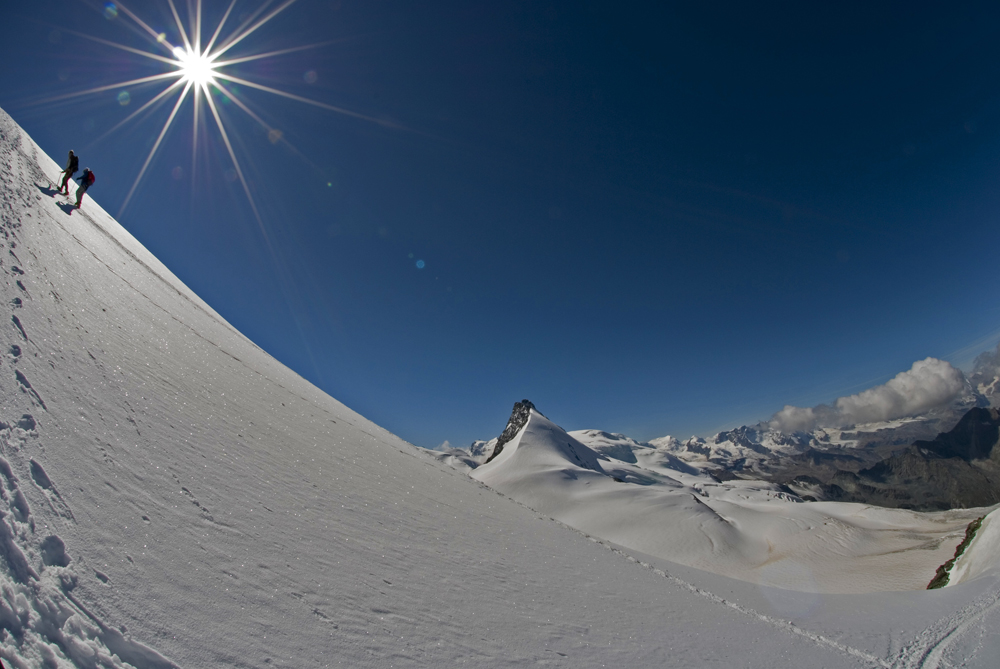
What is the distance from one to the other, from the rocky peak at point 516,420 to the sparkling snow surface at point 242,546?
63284mm

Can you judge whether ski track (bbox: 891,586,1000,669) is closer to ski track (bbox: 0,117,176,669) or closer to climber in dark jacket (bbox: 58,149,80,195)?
ski track (bbox: 0,117,176,669)

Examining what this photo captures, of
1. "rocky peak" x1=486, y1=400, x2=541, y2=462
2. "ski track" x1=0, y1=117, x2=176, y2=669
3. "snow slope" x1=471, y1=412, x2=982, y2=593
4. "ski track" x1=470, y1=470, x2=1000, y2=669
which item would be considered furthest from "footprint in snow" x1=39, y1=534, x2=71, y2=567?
"rocky peak" x1=486, y1=400, x2=541, y2=462

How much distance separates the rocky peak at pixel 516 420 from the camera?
76400mm

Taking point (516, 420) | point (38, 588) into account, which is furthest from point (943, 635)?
point (516, 420)

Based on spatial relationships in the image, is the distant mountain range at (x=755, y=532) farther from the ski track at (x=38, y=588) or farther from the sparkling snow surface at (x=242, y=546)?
the ski track at (x=38, y=588)

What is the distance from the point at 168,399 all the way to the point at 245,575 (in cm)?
449

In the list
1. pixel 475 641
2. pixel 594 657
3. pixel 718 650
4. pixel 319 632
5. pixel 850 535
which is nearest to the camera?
pixel 319 632

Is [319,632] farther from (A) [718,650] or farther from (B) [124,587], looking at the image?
(A) [718,650]

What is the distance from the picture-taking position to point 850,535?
35156 mm

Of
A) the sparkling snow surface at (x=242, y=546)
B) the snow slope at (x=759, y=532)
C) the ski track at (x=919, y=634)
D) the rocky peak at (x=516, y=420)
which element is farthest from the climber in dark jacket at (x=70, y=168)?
the rocky peak at (x=516, y=420)

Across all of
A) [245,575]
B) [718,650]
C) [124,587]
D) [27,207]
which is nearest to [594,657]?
[718,650]

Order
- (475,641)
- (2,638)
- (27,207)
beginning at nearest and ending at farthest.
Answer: (2,638)
(475,641)
(27,207)

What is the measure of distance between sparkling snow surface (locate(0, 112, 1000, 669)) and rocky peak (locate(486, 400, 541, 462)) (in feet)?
208

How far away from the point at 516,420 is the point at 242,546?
77.9 m
